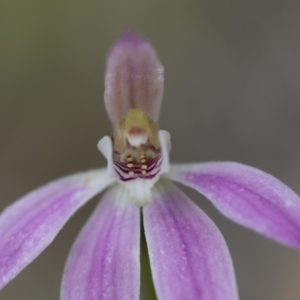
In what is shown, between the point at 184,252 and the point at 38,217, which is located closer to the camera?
the point at 184,252

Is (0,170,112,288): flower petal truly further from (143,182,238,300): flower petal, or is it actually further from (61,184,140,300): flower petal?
(143,182,238,300): flower petal

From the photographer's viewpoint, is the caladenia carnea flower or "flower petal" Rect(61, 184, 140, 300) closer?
the caladenia carnea flower

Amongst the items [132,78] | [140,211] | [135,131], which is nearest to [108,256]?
[140,211]

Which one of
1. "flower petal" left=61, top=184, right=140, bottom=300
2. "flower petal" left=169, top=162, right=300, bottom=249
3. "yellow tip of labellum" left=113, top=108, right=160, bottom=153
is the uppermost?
"yellow tip of labellum" left=113, top=108, right=160, bottom=153

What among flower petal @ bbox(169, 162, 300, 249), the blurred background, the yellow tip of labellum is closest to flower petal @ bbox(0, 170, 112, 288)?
the yellow tip of labellum

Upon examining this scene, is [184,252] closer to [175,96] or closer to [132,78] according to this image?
[132,78]

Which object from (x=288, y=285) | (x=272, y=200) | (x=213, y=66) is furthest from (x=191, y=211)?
(x=213, y=66)
